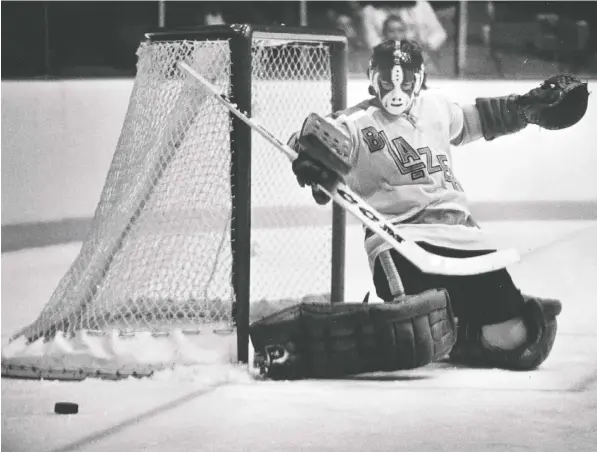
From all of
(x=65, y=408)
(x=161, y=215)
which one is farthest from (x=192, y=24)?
(x=65, y=408)

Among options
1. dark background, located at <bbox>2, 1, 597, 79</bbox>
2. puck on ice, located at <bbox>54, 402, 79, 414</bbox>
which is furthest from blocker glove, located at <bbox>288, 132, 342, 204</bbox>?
dark background, located at <bbox>2, 1, 597, 79</bbox>

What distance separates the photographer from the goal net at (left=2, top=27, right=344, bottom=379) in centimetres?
148

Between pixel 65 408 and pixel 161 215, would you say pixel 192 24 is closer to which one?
pixel 161 215

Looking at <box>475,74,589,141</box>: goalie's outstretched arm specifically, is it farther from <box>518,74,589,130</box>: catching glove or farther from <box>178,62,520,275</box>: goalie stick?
<box>178,62,520,275</box>: goalie stick

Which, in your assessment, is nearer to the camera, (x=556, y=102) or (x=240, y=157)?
(x=240, y=157)

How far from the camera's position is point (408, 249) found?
1512 millimetres

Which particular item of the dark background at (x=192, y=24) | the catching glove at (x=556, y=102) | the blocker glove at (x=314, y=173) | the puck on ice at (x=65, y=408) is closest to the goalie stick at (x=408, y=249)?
the blocker glove at (x=314, y=173)

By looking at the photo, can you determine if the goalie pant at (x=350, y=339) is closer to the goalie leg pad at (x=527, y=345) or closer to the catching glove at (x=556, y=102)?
the goalie leg pad at (x=527, y=345)

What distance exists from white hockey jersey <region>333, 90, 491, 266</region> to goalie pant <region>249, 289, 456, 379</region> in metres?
0.16

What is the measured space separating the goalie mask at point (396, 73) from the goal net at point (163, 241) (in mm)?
128

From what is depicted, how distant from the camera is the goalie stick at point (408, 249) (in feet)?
4.91

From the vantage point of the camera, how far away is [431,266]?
1505 mm

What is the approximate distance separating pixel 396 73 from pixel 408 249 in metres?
0.27

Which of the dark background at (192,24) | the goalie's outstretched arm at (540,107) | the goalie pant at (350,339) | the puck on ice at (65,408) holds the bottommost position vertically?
the puck on ice at (65,408)
